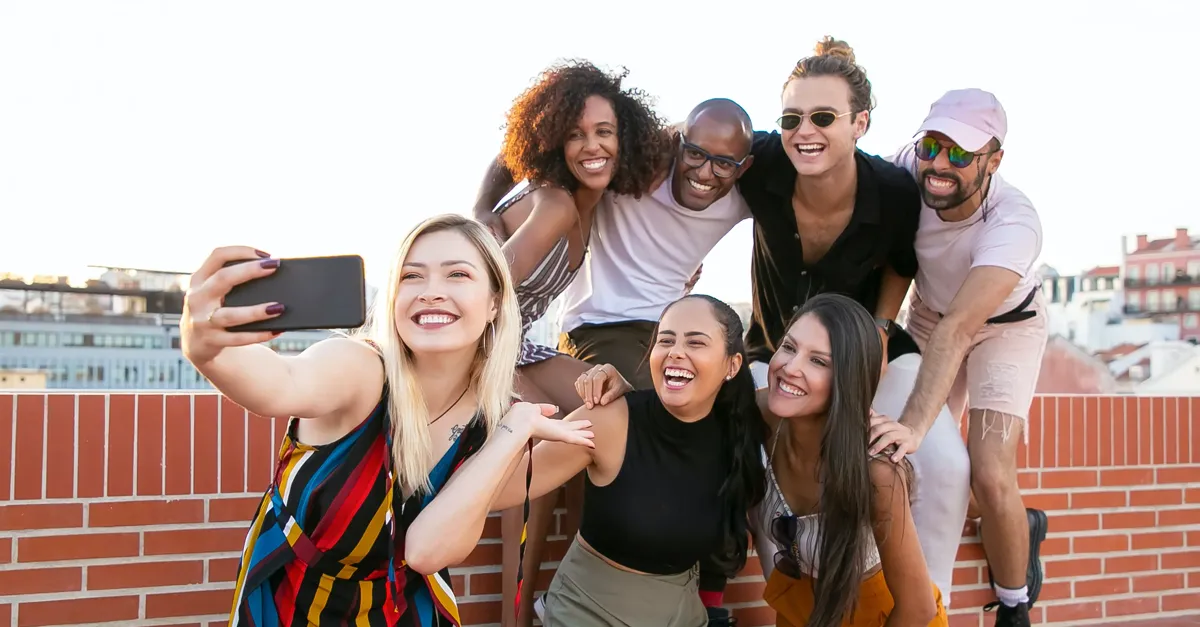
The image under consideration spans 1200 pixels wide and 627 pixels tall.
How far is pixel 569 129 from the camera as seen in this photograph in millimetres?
3848

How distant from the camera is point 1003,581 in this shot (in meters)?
4.23

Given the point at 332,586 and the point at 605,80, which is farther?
the point at 605,80

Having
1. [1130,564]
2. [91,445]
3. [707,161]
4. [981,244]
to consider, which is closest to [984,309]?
[981,244]

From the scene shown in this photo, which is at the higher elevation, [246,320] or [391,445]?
[246,320]

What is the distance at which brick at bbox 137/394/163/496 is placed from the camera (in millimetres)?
3281

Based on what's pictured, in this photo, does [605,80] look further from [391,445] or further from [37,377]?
[37,377]

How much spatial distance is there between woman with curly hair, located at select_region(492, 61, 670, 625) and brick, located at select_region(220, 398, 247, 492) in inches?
33.2

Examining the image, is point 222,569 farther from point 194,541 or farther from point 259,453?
point 259,453

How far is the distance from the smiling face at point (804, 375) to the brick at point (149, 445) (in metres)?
1.86

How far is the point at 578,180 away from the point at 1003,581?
2.26 metres

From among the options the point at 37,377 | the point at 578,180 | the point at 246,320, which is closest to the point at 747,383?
the point at 578,180

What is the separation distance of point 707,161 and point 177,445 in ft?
6.58

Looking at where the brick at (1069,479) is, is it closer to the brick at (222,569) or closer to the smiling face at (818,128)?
the smiling face at (818,128)

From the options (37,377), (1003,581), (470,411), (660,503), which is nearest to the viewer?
(470,411)
